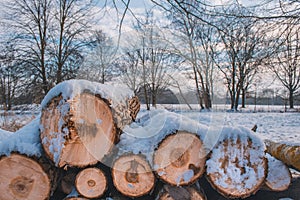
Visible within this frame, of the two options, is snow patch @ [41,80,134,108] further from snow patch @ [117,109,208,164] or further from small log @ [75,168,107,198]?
small log @ [75,168,107,198]

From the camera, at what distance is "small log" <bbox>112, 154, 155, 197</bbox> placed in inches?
69.2

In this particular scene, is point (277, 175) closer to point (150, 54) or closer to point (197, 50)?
point (197, 50)

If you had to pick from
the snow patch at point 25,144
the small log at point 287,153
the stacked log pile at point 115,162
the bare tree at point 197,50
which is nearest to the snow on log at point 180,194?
the stacked log pile at point 115,162

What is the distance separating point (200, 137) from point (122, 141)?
0.61 m

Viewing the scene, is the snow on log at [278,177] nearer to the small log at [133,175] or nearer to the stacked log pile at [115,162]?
the stacked log pile at [115,162]

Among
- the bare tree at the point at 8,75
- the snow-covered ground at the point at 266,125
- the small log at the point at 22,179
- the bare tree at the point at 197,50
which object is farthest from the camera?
the bare tree at the point at 8,75

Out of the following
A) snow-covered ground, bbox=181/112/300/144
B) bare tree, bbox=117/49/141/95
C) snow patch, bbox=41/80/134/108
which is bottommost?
snow-covered ground, bbox=181/112/300/144

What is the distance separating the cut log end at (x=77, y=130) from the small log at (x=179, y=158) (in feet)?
1.34

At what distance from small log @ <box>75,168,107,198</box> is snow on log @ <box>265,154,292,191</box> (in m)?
1.32

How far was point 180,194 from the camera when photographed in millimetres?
1831

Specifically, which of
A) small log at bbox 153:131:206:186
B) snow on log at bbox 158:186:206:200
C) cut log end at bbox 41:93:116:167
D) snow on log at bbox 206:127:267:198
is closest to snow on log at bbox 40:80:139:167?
cut log end at bbox 41:93:116:167

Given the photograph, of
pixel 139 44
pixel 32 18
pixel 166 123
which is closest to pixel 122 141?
pixel 166 123

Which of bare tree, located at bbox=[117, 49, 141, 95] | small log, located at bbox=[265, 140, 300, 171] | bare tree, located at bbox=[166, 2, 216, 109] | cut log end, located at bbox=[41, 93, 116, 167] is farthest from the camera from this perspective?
bare tree, located at bbox=[117, 49, 141, 95]

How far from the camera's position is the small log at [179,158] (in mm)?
1745
